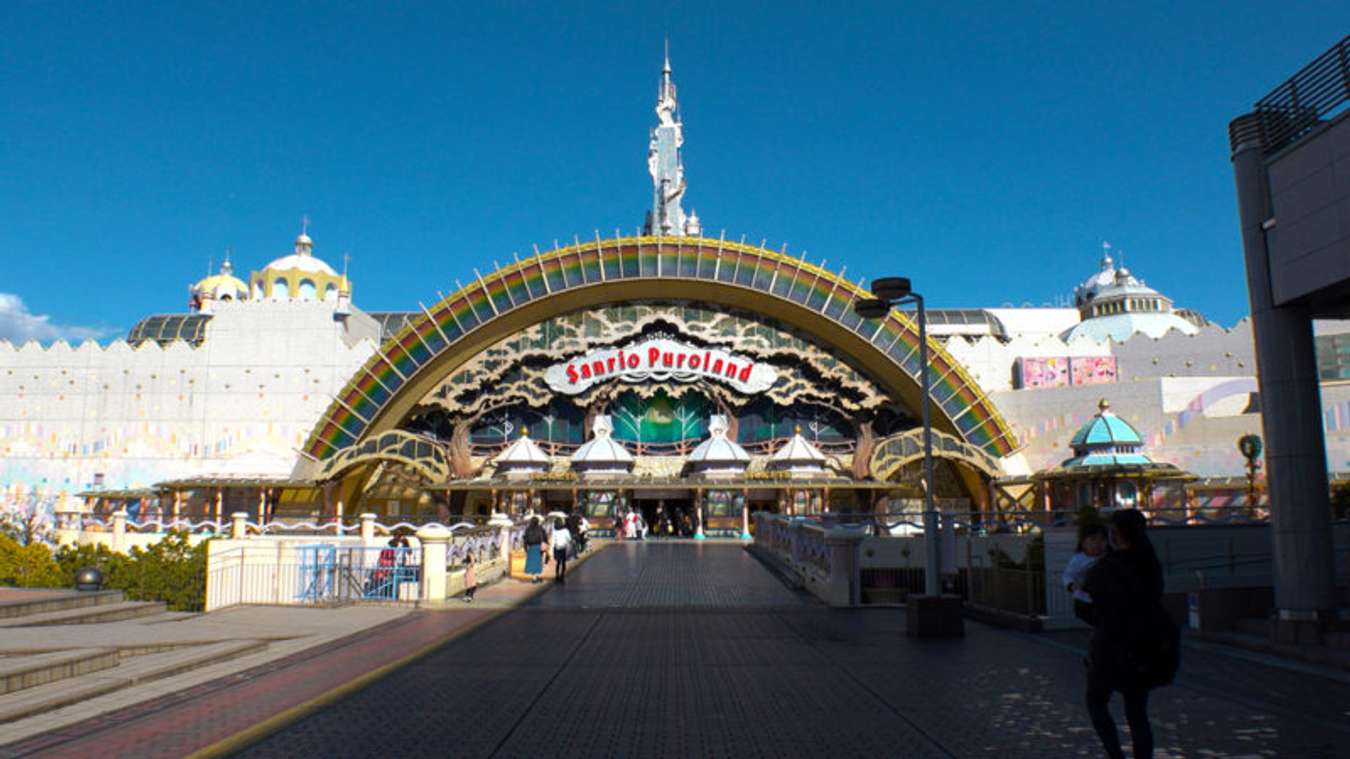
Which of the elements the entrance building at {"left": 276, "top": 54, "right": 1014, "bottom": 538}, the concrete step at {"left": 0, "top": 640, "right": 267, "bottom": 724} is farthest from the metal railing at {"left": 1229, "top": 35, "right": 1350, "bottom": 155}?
the entrance building at {"left": 276, "top": 54, "right": 1014, "bottom": 538}

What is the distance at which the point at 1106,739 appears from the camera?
685 cm

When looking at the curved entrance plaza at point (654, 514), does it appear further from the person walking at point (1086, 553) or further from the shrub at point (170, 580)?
the person walking at point (1086, 553)

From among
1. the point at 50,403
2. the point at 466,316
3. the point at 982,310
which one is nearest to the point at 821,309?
the point at 466,316

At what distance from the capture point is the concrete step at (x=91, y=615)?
16.3 m

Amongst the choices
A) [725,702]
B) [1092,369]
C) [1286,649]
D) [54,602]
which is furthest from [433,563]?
[1092,369]

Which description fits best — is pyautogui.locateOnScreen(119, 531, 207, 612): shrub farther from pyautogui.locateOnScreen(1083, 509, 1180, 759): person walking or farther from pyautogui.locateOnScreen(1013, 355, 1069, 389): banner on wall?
pyautogui.locateOnScreen(1013, 355, 1069, 389): banner on wall

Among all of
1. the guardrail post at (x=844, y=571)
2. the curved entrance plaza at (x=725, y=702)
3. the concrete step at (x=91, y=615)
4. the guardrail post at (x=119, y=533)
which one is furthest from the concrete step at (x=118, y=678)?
the guardrail post at (x=119, y=533)

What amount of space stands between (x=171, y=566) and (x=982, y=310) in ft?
203

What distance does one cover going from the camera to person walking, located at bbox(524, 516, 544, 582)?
82.6ft

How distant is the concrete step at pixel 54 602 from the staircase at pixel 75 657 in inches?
0.7

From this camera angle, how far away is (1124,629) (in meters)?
6.76

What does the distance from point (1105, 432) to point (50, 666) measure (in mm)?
37962

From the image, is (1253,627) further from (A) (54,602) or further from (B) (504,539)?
(B) (504,539)

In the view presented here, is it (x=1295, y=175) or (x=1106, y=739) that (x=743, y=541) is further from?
(x=1106, y=739)
